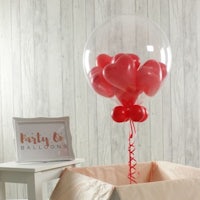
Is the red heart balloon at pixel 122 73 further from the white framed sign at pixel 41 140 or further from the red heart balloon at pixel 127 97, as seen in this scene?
the white framed sign at pixel 41 140

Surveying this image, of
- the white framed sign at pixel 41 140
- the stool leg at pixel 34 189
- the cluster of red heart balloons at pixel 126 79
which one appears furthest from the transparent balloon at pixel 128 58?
the stool leg at pixel 34 189

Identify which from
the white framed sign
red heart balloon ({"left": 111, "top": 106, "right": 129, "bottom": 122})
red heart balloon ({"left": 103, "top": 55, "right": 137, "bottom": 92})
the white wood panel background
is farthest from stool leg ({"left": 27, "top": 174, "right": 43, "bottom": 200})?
the white wood panel background

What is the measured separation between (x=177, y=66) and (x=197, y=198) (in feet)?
5.19

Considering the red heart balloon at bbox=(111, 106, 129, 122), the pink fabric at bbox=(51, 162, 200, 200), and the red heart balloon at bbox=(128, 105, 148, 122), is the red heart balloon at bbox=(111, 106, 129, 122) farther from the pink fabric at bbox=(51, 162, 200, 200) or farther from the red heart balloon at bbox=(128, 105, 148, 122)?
the pink fabric at bbox=(51, 162, 200, 200)

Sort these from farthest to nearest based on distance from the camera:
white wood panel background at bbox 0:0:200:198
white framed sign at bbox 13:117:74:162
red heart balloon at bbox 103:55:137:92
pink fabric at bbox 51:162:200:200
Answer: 1. white wood panel background at bbox 0:0:200:198
2. white framed sign at bbox 13:117:74:162
3. red heart balloon at bbox 103:55:137:92
4. pink fabric at bbox 51:162:200:200

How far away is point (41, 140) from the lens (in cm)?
224

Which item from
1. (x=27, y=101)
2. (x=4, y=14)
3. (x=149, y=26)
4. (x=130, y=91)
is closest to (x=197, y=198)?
(x=130, y=91)

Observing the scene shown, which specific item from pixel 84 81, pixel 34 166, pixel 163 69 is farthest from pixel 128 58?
pixel 84 81

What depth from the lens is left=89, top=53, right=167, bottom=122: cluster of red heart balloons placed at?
1.89 m

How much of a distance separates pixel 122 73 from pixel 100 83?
5.7 inches

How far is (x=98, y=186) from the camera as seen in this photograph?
1.71 metres

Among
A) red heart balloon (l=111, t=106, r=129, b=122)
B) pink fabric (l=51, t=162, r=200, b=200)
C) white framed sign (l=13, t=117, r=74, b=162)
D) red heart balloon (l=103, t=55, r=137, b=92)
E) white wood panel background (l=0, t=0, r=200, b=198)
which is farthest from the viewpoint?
white wood panel background (l=0, t=0, r=200, b=198)

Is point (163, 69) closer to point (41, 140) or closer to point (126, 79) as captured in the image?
point (126, 79)

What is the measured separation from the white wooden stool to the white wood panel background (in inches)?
42.1
